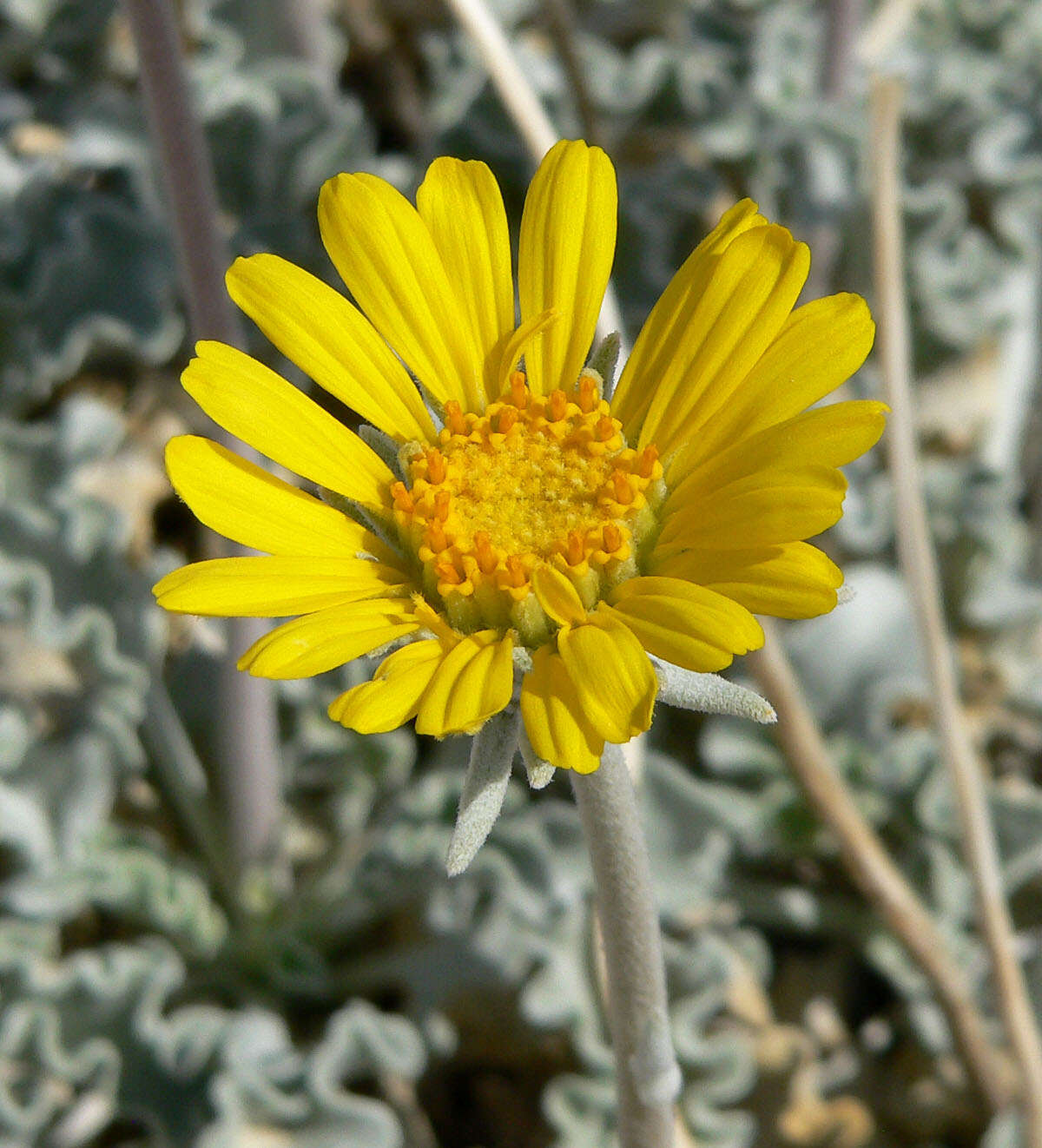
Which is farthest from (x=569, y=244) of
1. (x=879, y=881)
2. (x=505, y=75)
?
(x=879, y=881)

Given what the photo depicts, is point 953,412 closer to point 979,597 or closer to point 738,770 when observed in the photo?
point 979,597

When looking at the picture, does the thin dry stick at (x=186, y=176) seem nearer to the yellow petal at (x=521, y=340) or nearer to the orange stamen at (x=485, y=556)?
the yellow petal at (x=521, y=340)

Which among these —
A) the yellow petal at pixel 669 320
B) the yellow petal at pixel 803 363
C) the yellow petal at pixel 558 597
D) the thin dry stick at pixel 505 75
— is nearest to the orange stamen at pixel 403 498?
the yellow petal at pixel 558 597

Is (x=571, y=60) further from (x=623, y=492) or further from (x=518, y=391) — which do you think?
(x=623, y=492)

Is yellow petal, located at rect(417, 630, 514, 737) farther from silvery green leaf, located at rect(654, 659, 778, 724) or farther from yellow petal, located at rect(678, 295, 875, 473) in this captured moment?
yellow petal, located at rect(678, 295, 875, 473)

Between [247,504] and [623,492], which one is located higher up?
[247,504]

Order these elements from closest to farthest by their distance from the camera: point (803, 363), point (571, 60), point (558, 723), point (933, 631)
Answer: point (558, 723)
point (803, 363)
point (933, 631)
point (571, 60)

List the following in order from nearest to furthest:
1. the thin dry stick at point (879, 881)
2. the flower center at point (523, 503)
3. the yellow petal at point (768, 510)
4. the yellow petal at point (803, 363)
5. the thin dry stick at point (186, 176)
Answer: the yellow petal at point (768, 510), the yellow petal at point (803, 363), the flower center at point (523, 503), the thin dry stick at point (186, 176), the thin dry stick at point (879, 881)
